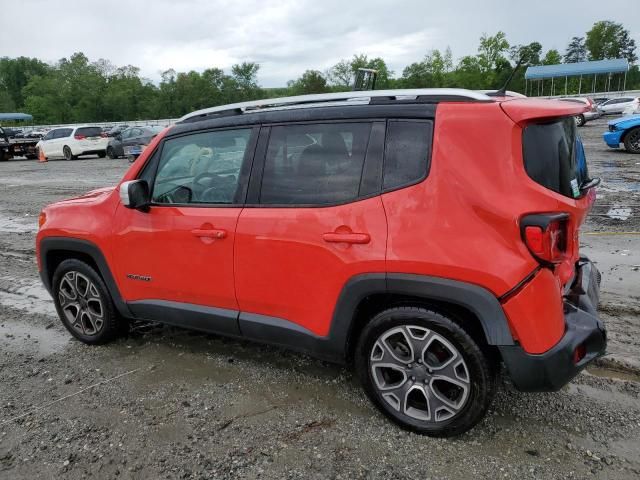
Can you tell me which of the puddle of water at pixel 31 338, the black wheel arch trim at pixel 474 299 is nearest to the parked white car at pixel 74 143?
the puddle of water at pixel 31 338

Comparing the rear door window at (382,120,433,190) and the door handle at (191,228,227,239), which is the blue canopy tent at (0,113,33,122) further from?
the rear door window at (382,120,433,190)

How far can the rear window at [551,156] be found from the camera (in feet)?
7.71

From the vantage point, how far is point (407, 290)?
251 centimetres

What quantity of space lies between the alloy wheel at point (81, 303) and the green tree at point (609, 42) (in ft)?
322

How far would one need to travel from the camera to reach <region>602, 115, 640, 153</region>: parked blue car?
13742 millimetres

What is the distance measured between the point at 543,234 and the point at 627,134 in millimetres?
14159

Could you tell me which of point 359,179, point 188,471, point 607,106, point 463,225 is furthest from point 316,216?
point 607,106

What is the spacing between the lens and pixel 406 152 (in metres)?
2.58

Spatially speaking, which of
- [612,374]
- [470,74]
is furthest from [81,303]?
[470,74]

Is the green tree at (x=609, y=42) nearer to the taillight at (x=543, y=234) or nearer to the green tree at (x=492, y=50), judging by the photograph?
the green tree at (x=492, y=50)

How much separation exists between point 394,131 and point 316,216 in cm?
62

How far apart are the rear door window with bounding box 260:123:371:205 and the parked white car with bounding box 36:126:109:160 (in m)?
23.9

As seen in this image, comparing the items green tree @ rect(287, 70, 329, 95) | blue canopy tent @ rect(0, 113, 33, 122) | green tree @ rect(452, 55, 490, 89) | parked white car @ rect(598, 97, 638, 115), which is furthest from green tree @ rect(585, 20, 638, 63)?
blue canopy tent @ rect(0, 113, 33, 122)

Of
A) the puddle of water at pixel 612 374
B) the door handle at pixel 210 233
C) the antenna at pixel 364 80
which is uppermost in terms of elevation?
the antenna at pixel 364 80
